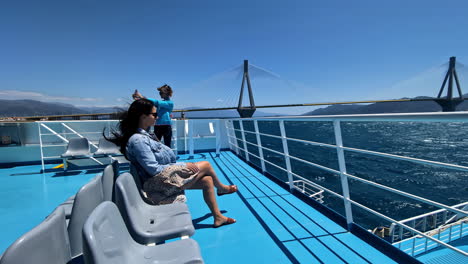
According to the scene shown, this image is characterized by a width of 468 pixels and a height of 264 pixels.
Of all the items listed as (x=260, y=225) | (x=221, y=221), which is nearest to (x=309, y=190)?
(x=260, y=225)

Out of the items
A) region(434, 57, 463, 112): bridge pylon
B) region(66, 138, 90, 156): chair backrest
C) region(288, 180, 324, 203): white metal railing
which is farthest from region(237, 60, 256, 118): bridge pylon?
region(434, 57, 463, 112): bridge pylon

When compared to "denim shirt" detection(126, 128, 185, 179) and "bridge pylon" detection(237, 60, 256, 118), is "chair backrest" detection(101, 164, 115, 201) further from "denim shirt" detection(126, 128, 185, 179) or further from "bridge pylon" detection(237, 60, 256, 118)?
"bridge pylon" detection(237, 60, 256, 118)

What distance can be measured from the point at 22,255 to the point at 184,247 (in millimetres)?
536

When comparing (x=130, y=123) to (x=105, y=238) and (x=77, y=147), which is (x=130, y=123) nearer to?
(x=105, y=238)

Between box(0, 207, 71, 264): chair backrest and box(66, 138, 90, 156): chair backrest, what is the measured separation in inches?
127

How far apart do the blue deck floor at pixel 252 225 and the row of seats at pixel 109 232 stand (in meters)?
→ 0.43

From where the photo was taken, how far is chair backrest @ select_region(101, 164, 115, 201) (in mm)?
1202

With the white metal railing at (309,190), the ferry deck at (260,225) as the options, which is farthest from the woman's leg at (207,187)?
the white metal railing at (309,190)

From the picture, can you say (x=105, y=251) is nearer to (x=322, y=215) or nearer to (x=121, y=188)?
(x=121, y=188)

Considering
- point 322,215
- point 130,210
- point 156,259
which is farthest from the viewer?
point 322,215

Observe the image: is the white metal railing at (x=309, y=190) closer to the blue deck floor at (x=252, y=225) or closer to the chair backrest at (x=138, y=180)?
the blue deck floor at (x=252, y=225)

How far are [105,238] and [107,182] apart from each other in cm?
67

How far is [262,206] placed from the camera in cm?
209

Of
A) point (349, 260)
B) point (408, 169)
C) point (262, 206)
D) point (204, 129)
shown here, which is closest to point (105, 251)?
point (349, 260)
